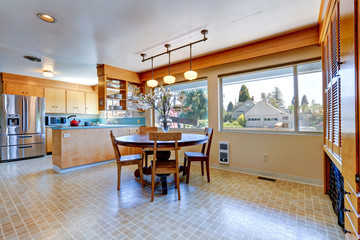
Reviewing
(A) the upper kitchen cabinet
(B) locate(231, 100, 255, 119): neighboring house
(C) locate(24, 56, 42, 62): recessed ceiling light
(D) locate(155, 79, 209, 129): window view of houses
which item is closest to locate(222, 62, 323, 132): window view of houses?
(B) locate(231, 100, 255, 119): neighboring house

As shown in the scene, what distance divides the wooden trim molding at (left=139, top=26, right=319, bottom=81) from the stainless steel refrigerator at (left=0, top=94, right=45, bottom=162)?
4054 millimetres

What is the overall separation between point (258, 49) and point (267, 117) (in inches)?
48.3

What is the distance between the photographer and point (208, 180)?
9.11 feet

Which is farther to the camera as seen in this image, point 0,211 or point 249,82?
point 249,82

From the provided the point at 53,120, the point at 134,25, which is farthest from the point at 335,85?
the point at 53,120

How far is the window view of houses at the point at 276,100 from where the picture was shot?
8.74 ft

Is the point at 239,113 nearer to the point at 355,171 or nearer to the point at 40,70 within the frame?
the point at 355,171

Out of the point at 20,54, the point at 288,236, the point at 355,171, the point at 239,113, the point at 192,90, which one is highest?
the point at 20,54

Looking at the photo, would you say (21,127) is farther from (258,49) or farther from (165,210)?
(258,49)

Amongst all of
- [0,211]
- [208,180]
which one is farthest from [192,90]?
[0,211]

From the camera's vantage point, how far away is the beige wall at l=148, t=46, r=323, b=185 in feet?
8.55

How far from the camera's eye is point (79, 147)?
3.54 m

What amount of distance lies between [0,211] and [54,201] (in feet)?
1.64

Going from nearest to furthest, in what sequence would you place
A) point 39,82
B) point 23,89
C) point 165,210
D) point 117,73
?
point 165,210
point 117,73
point 23,89
point 39,82
